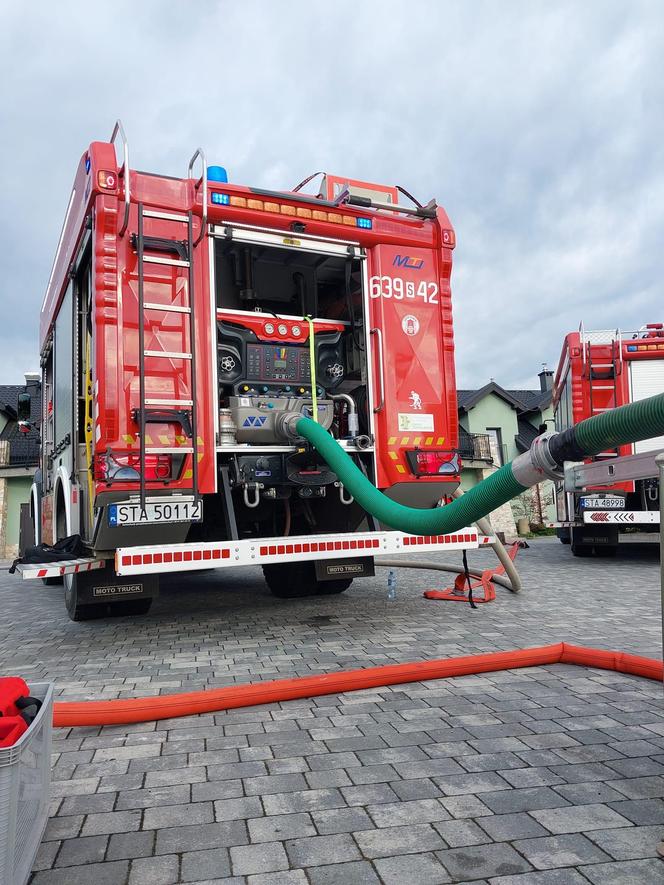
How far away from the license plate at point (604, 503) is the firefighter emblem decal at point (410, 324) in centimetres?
537

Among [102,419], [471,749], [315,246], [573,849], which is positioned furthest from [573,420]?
[573,849]

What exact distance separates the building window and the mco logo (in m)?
20.8

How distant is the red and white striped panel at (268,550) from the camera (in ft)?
16.3

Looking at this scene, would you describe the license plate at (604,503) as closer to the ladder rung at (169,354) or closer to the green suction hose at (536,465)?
the green suction hose at (536,465)

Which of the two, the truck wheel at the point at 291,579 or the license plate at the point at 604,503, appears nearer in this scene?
the truck wheel at the point at 291,579

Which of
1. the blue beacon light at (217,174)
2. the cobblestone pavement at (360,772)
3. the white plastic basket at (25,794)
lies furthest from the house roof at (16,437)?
the white plastic basket at (25,794)

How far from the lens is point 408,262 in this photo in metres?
6.51

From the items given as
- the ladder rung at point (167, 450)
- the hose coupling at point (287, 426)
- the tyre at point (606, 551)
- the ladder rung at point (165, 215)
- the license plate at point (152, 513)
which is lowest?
the tyre at point (606, 551)

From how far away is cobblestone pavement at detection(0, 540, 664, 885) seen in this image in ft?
6.82

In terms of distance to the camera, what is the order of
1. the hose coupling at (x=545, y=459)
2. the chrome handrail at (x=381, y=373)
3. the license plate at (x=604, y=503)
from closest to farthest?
the hose coupling at (x=545, y=459)
the chrome handrail at (x=381, y=373)
the license plate at (x=604, y=503)

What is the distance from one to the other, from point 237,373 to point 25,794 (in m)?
4.64

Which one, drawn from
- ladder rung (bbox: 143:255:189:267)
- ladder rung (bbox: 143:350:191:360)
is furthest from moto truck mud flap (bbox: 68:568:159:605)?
ladder rung (bbox: 143:255:189:267)

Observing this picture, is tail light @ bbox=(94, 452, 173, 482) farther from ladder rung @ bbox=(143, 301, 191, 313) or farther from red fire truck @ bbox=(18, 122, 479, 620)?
ladder rung @ bbox=(143, 301, 191, 313)

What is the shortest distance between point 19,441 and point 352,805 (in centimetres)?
2041
